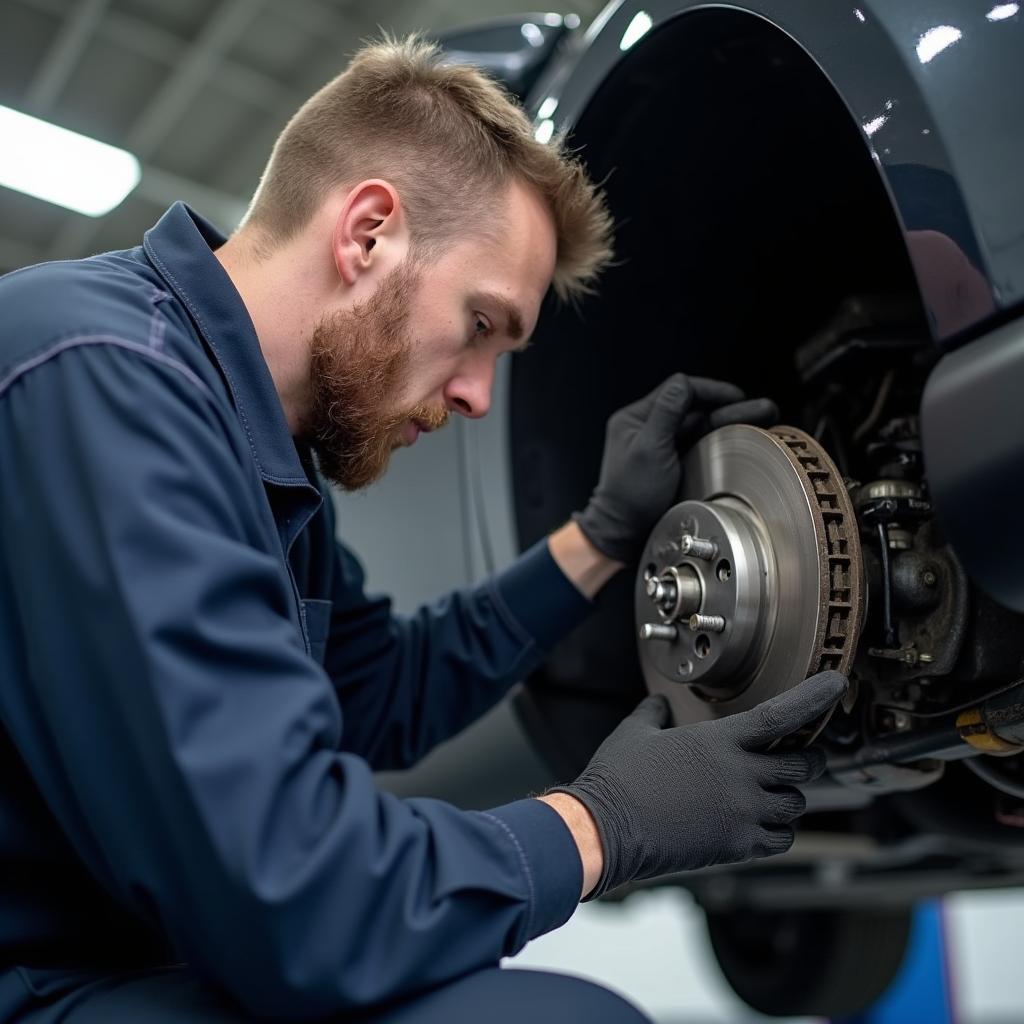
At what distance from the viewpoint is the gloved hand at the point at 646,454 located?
3.05ft

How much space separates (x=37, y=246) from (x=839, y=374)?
524 centimetres

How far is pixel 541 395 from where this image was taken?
3.39 ft

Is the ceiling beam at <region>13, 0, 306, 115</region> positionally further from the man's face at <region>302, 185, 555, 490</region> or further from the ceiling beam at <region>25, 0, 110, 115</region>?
the man's face at <region>302, 185, 555, 490</region>

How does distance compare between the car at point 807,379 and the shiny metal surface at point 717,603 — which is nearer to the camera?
the car at point 807,379

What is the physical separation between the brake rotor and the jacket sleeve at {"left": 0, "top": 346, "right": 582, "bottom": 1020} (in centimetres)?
21

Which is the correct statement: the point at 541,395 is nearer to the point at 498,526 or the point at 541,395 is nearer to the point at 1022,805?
the point at 498,526

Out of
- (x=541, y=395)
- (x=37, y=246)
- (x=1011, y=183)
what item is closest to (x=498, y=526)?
(x=541, y=395)

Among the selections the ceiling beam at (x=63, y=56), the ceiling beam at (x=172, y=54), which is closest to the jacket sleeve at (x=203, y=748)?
the ceiling beam at (x=63, y=56)

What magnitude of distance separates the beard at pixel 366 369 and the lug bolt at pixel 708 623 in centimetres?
30

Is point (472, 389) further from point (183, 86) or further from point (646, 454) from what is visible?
point (183, 86)

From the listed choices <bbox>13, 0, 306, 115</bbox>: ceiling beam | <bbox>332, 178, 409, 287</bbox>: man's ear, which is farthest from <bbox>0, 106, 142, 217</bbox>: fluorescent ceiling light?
<bbox>332, 178, 409, 287</bbox>: man's ear

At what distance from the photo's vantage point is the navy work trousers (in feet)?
1.80

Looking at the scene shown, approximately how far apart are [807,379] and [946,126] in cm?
35

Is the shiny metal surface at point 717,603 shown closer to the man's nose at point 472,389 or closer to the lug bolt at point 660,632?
the lug bolt at point 660,632
